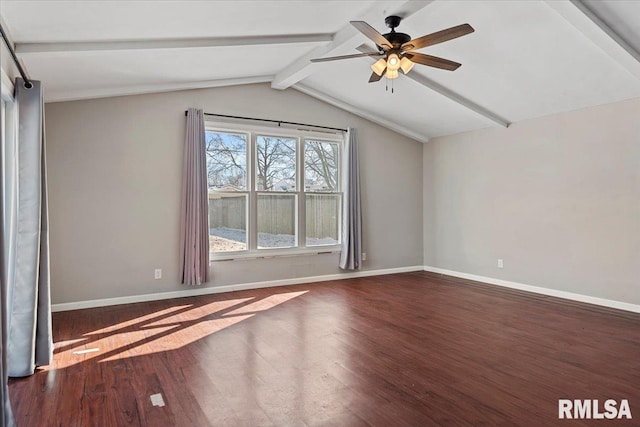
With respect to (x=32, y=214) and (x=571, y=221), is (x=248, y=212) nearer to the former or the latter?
(x=32, y=214)

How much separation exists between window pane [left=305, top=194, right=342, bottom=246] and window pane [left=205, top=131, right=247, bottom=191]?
45.6 inches

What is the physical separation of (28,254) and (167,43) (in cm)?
216

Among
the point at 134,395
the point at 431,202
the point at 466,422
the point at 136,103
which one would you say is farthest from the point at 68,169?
the point at 431,202

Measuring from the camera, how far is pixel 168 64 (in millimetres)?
4203

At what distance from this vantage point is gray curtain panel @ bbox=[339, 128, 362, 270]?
6.36 metres

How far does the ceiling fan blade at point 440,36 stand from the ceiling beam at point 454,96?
4.94 ft

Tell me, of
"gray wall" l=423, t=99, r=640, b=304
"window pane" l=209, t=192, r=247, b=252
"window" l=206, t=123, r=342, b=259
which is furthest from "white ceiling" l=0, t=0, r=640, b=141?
"window pane" l=209, t=192, r=247, b=252

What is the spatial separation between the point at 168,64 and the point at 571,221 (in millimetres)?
5270

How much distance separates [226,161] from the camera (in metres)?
5.62

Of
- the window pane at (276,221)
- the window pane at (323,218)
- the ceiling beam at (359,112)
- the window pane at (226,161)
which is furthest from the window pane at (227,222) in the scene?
the ceiling beam at (359,112)

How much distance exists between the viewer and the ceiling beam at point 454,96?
500cm

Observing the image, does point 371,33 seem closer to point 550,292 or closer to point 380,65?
point 380,65

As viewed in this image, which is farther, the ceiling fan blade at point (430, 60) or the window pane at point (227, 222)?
the window pane at point (227, 222)

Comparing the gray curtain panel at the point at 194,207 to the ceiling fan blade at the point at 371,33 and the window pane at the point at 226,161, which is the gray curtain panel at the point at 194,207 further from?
the ceiling fan blade at the point at 371,33
